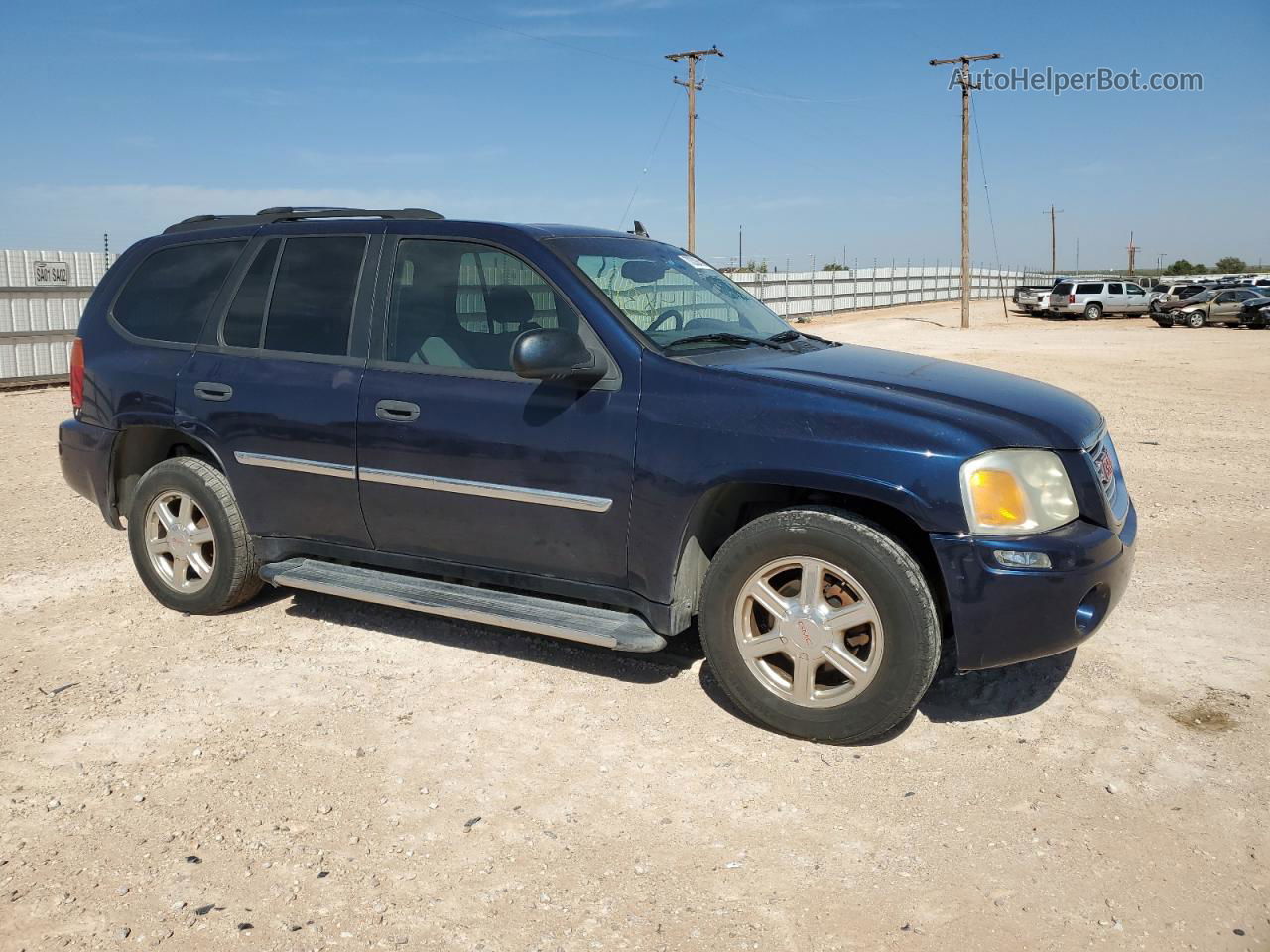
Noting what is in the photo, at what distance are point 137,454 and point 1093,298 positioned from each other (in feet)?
138

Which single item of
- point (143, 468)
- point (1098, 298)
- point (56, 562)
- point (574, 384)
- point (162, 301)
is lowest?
point (56, 562)

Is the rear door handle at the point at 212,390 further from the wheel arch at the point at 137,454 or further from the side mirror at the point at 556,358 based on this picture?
the side mirror at the point at 556,358

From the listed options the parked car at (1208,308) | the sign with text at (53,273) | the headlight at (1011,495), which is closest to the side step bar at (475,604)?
the headlight at (1011,495)

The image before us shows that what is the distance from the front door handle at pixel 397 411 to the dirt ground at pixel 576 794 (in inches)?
42.0

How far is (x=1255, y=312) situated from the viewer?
1321 inches

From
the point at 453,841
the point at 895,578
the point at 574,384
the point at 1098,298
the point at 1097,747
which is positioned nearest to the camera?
the point at 453,841

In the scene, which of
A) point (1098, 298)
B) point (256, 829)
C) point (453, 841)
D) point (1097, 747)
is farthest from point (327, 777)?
point (1098, 298)

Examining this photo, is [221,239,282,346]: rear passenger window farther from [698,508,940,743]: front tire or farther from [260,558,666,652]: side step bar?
[698,508,940,743]: front tire

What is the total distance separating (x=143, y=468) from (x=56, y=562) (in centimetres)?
135

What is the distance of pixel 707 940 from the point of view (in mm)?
2791

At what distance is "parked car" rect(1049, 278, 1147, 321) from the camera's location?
1656 inches

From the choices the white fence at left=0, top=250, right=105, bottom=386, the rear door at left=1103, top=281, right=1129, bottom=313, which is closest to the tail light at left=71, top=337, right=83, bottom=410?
the white fence at left=0, top=250, right=105, bottom=386

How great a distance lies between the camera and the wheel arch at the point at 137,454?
540 cm

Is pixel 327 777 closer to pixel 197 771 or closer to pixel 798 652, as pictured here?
pixel 197 771
